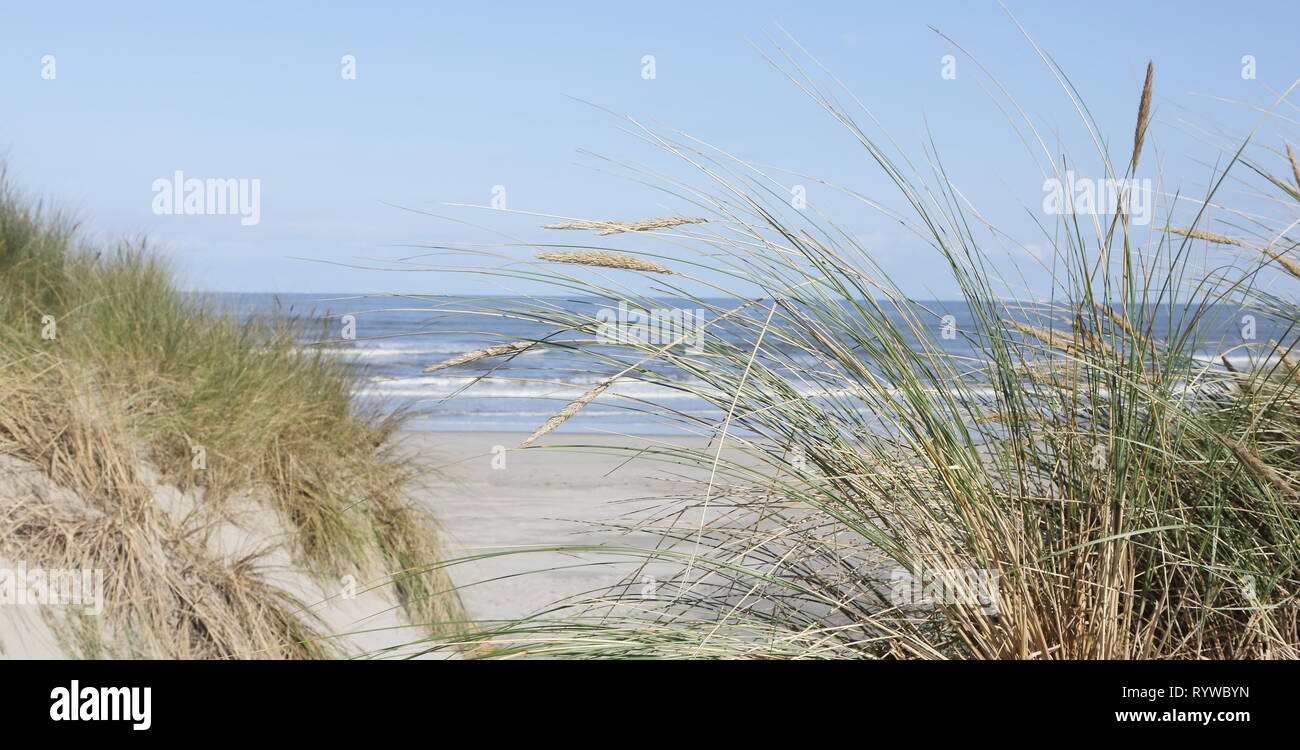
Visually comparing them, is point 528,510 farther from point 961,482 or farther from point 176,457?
point 961,482

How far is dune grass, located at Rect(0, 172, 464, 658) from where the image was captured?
3.39 meters

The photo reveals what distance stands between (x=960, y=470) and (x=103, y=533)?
10.5ft

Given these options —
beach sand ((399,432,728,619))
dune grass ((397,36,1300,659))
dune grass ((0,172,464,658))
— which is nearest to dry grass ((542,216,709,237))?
dune grass ((397,36,1300,659))

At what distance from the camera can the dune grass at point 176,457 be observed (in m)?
3.39

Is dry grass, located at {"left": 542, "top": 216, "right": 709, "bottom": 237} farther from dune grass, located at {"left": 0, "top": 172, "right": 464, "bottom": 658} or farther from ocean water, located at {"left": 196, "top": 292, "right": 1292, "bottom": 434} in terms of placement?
dune grass, located at {"left": 0, "top": 172, "right": 464, "bottom": 658}

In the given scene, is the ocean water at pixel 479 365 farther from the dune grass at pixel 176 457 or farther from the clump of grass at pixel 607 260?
the dune grass at pixel 176 457

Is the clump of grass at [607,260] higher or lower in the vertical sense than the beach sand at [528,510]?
higher

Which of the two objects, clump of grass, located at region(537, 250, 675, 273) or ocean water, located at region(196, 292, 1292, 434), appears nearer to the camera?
clump of grass, located at region(537, 250, 675, 273)

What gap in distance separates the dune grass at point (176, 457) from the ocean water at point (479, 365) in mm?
337

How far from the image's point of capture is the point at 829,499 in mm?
1724

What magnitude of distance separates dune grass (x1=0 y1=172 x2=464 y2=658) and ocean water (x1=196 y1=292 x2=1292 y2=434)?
337mm

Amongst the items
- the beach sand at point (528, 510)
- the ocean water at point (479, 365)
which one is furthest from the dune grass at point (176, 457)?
the beach sand at point (528, 510)
